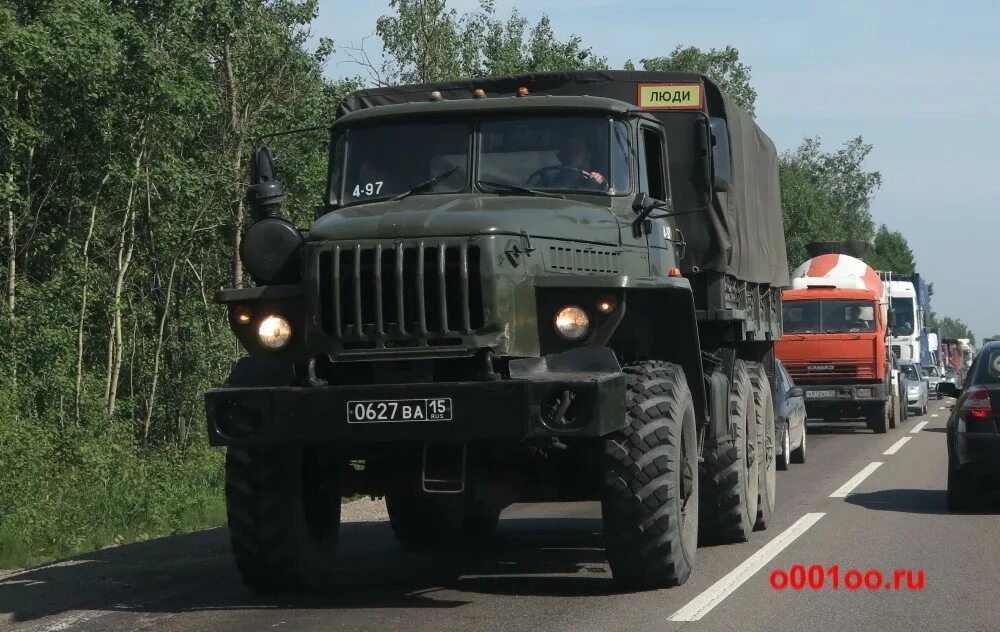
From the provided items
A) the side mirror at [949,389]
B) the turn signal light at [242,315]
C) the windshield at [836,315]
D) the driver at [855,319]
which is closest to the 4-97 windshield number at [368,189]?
the turn signal light at [242,315]

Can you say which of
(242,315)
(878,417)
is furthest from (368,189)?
(878,417)

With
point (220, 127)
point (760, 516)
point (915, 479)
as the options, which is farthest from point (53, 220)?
point (760, 516)

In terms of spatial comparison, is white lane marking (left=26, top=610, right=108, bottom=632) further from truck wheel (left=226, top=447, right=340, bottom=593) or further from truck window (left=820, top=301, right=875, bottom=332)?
truck window (left=820, top=301, right=875, bottom=332)

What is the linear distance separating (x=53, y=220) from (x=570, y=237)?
86.5 ft

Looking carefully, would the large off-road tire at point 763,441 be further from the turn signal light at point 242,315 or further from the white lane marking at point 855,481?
the turn signal light at point 242,315

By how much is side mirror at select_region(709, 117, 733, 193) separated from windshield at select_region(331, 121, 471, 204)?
1704mm

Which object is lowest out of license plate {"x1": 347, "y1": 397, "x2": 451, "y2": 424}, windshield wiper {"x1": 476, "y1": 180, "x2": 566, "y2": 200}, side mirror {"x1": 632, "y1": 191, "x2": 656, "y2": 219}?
license plate {"x1": 347, "y1": 397, "x2": 451, "y2": 424}

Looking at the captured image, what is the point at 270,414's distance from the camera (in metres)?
8.22

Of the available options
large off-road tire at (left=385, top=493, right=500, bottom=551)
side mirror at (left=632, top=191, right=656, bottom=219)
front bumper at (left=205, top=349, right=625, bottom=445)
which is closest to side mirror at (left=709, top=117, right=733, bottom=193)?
side mirror at (left=632, top=191, right=656, bottom=219)

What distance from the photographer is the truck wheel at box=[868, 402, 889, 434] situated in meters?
30.6

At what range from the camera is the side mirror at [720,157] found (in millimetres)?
10266

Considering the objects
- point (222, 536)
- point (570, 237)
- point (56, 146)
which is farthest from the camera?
point (56, 146)

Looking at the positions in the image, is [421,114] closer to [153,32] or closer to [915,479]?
[915,479]

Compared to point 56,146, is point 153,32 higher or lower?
higher
